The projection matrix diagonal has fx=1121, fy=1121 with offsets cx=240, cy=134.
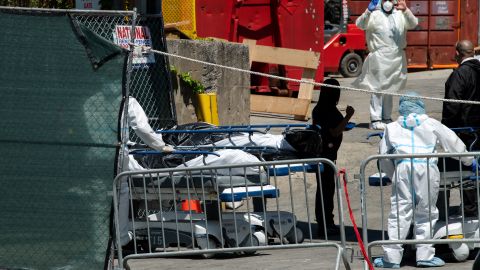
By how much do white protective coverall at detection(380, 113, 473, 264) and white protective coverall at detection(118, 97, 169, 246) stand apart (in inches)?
73.0

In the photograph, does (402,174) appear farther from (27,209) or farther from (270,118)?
(270,118)

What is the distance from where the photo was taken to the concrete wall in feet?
40.9

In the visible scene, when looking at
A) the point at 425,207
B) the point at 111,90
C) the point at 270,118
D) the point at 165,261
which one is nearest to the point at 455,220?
the point at 425,207

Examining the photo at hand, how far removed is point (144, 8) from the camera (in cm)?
1174

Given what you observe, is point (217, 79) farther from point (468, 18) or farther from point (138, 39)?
point (468, 18)

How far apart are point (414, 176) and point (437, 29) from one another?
1655 centimetres

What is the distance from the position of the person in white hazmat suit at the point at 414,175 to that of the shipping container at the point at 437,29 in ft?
52.5

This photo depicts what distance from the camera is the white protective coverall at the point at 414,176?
879 centimetres

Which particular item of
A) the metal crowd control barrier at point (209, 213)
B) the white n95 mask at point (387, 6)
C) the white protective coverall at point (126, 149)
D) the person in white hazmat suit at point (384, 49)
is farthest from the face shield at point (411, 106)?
the white n95 mask at point (387, 6)

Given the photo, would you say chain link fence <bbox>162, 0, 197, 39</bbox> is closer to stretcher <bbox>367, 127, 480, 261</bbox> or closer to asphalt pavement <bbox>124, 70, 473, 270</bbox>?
asphalt pavement <bbox>124, 70, 473, 270</bbox>

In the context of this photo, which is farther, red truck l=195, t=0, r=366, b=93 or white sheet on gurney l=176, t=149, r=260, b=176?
red truck l=195, t=0, r=366, b=93

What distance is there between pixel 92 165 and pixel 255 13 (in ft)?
36.2

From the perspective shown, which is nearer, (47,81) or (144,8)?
(47,81)

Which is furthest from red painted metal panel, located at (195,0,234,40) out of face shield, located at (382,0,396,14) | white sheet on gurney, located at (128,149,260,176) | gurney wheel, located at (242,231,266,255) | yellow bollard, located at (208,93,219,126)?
gurney wheel, located at (242,231,266,255)
